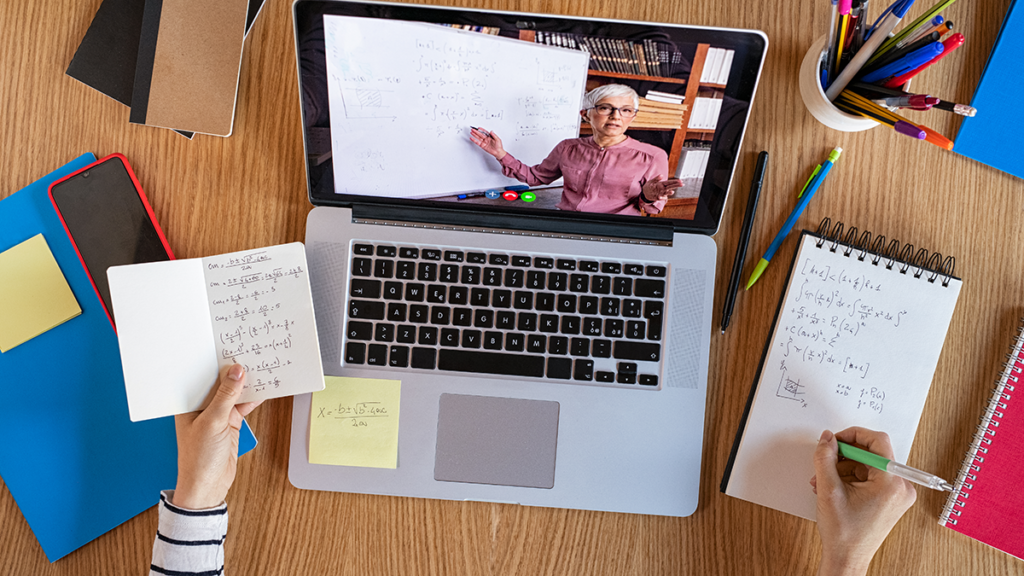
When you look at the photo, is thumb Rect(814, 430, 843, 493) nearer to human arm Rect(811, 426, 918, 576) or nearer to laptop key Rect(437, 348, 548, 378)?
human arm Rect(811, 426, 918, 576)

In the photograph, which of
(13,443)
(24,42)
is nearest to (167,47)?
(24,42)

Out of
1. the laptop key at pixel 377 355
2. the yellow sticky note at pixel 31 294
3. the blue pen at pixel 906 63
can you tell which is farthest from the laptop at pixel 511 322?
the yellow sticky note at pixel 31 294

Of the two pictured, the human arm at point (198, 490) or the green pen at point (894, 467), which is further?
the human arm at point (198, 490)

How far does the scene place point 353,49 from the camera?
30.1 inches

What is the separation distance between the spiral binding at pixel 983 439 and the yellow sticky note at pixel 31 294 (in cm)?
129

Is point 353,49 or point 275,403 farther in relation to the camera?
point 275,403

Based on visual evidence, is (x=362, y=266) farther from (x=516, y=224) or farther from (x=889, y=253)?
(x=889, y=253)

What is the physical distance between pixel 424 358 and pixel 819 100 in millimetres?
649

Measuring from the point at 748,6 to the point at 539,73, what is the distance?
1.19 feet

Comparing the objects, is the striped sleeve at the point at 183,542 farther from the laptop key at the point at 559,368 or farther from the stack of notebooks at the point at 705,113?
the stack of notebooks at the point at 705,113

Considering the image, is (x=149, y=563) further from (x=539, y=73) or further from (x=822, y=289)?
(x=822, y=289)

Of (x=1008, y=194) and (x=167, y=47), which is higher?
Result: (x=167, y=47)

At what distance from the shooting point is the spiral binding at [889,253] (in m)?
0.86

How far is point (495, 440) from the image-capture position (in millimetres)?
856
